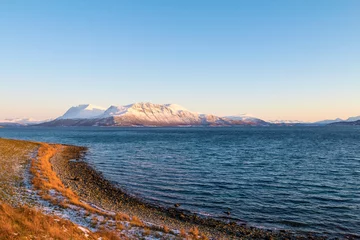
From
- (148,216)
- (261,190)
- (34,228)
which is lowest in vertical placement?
(261,190)

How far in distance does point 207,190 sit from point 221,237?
46.2 ft

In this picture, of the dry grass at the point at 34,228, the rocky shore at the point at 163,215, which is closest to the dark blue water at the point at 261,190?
the rocky shore at the point at 163,215

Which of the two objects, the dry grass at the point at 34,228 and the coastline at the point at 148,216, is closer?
the dry grass at the point at 34,228

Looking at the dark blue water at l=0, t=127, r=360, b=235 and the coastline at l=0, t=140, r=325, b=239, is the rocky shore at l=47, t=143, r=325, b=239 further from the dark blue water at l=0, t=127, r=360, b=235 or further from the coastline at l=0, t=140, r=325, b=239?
the dark blue water at l=0, t=127, r=360, b=235

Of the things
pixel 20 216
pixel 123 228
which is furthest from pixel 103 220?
pixel 20 216

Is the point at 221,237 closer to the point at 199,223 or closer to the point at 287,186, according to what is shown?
the point at 199,223

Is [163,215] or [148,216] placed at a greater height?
[148,216]

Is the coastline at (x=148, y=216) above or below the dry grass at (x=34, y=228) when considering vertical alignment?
below

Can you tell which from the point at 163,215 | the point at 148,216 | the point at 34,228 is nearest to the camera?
the point at 34,228

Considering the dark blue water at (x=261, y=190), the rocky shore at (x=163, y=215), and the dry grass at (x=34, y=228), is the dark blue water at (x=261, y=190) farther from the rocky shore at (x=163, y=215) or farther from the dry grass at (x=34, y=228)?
the dry grass at (x=34, y=228)

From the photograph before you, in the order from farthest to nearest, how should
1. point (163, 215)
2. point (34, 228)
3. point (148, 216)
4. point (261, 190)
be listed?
point (261, 190) < point (163, 215) < point (148, 216) < point (34, 228)

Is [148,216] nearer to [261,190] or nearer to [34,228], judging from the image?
[34,228]

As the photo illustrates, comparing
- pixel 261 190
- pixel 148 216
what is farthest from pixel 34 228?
pixel 261 190

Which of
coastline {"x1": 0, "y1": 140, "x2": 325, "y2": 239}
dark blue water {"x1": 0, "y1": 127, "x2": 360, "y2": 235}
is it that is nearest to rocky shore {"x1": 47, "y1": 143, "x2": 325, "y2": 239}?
coastline {"x1": 0, "y1": 140, "x2": 325, "y2": 239}
